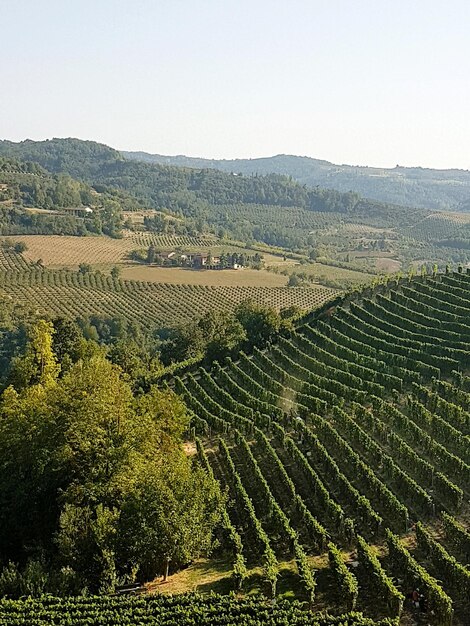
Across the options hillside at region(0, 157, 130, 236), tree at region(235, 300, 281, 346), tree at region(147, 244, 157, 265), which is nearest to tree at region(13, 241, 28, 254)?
hillside at region(0, 157, 130, 236)

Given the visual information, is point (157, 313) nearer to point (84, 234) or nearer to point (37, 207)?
point (84, 234)

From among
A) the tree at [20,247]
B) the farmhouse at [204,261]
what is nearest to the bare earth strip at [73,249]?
the tree at [20,247]

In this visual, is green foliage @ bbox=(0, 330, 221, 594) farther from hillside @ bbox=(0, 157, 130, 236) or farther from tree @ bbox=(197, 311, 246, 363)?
hillside @ bbox=(0, 157, 130, 236)

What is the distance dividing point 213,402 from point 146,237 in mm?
119484

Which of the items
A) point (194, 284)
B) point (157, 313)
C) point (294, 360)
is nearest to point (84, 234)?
point (194, 284)

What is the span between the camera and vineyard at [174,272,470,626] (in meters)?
24.0

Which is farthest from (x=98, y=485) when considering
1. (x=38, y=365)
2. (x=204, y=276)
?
(x=204, y=276)

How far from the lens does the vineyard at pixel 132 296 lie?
320 feet

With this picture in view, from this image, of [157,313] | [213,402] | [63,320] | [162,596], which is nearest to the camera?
[162,596]

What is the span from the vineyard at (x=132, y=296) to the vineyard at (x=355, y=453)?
40.9 metres

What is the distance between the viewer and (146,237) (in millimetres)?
162375

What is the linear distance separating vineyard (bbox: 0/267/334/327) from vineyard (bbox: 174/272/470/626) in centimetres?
4095

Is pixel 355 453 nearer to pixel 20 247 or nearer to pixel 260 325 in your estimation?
pixel 260 325

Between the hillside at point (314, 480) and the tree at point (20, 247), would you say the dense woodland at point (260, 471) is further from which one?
the tree at point (20, 247)
